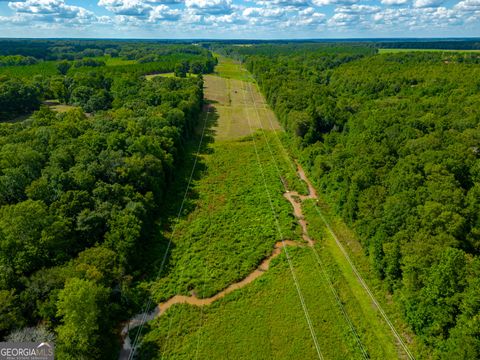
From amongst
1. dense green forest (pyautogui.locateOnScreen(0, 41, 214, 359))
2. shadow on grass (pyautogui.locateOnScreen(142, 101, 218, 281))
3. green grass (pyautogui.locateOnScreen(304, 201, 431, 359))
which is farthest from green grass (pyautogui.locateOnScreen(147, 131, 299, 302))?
green grass (pyautogui.locateOnScreen(304, 201, 431, 359))

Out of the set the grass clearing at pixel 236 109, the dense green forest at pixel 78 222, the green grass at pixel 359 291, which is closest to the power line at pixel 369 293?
the green grass at pixel 359 291

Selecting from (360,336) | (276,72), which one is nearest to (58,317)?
(360,336)

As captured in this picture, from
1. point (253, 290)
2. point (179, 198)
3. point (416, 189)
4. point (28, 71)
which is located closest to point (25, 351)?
point (253, 290)

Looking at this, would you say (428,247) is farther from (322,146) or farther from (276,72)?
(276,72)

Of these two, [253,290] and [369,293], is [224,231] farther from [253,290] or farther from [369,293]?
[369,293]

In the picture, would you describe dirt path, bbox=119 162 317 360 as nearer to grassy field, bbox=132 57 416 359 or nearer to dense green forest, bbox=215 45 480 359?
grassy field, bbox=132 57 416 359

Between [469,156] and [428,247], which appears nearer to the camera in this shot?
[428,247]
